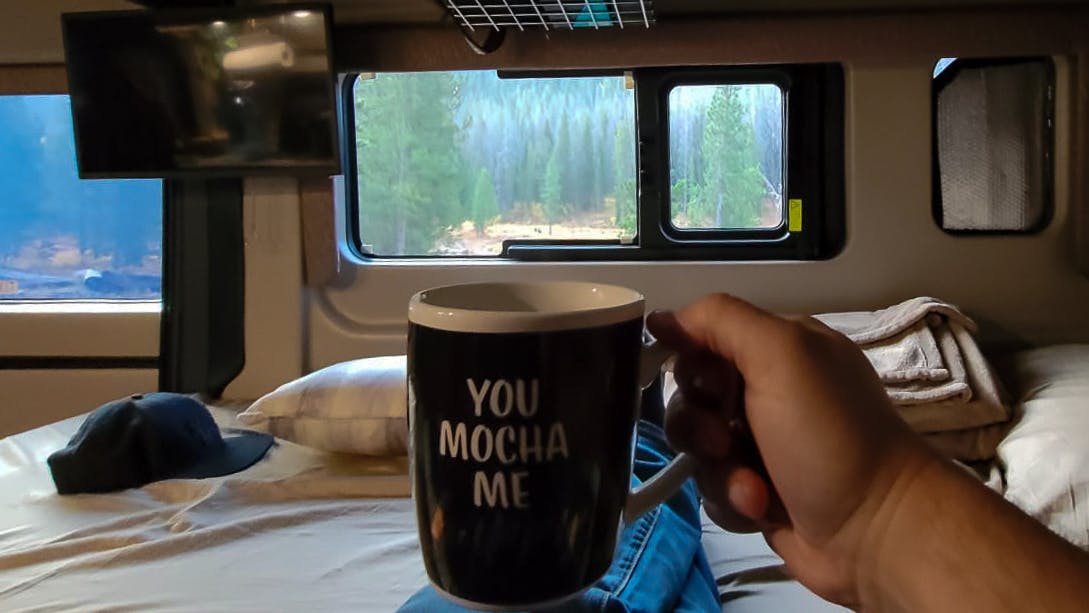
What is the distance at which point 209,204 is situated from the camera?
1.37m

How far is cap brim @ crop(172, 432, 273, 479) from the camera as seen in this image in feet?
3.08

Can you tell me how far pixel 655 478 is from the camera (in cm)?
41

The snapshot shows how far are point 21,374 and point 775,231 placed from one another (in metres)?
1.23

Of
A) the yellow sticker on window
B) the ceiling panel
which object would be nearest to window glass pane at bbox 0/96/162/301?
the ceiling panel

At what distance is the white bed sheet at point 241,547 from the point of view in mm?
666

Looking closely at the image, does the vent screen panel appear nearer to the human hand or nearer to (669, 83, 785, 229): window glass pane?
(669, 83, 785, 229): window glass pane

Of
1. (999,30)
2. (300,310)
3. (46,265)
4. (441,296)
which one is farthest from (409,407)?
(46,265)

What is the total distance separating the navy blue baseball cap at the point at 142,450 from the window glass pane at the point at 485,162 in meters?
0.55

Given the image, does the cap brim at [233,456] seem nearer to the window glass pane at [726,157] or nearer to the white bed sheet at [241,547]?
the white bed sheet at [241,547]

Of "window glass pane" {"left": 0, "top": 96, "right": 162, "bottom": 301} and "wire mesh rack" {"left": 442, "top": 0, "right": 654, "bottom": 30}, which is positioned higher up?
"wire mesh rack" {"left": 442, "top": 0, "right": 654, "bottom": 30}

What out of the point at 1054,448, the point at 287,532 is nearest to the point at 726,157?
the point at 1054,448

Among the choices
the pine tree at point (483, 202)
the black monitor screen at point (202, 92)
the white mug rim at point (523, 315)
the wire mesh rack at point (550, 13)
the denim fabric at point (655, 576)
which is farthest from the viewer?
the pine tree at point (483, 202)

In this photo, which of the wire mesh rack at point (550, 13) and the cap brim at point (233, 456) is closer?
the cap brim at point (233, 456)

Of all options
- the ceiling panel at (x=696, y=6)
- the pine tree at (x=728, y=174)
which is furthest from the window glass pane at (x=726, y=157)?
the ceiling panel at (x=696, y=6)
